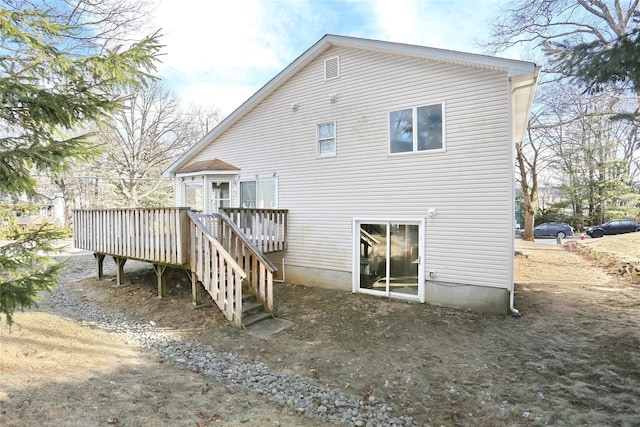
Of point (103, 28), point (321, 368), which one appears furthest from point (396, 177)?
point (103, 28)

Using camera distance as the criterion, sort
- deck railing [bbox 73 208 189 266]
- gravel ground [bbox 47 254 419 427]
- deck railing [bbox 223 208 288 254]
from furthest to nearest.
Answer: deck railing [bbox 223 208 288 254] → deck railing [bbox 73 208 189 266] → gravel ground [bbox 47 254 419 427]

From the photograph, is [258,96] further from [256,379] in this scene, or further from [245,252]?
[256,379]

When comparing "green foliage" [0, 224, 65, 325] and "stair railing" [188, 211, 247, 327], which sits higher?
"green foliage" [0, 224, 65, 325]

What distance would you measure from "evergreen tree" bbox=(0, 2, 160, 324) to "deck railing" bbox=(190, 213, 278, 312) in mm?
3320

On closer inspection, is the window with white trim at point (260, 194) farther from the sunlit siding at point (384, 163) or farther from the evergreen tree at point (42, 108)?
the evergreen tree at point (42, 108)

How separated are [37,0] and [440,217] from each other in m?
11.2

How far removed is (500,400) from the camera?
148 inches

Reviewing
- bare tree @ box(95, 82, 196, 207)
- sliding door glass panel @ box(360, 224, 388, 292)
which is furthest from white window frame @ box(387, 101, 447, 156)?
bare tree @ box(95, 82, 196, 207)

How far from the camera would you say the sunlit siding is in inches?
272

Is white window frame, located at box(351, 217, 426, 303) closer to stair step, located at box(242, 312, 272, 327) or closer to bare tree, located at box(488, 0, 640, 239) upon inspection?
stair step, located at box(242, 312, 272, 327)

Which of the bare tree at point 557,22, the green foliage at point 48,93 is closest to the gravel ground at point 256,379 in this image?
the green foliage at point 48,93

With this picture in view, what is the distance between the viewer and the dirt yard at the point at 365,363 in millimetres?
3375

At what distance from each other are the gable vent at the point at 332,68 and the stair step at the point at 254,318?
6.70 metres

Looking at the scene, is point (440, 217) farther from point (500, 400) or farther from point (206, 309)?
point (206, 309)
